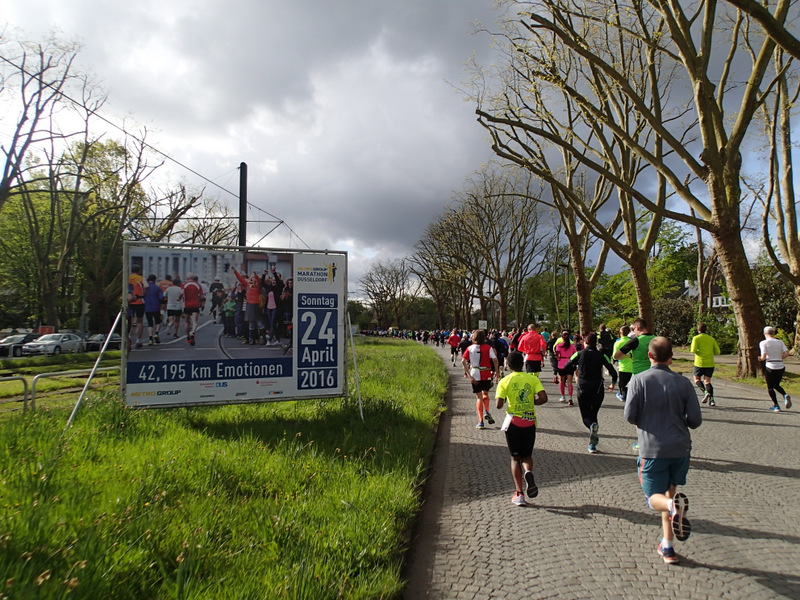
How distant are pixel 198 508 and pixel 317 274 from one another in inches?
203

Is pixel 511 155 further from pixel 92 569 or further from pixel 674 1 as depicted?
pixel 92 569

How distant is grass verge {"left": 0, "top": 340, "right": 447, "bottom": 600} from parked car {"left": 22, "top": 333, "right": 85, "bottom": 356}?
105 ft

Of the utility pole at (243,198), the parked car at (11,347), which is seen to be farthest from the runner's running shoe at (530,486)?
the parked car at (11,347)

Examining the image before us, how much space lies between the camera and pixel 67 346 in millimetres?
36625

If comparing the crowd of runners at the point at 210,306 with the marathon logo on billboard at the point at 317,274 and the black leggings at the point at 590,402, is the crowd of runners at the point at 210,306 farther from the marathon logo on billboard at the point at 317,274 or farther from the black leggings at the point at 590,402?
the black leggings at the point at 590,402

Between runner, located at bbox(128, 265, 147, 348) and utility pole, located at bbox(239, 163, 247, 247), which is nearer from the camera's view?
runner, located at bbox(128, 265, 147, 348)

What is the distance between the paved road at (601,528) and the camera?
3.43m

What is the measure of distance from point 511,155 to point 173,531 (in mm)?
16965

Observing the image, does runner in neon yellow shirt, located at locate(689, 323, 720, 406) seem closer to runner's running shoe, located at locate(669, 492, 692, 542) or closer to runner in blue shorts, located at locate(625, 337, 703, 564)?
runner in blue shorts, located at locate(625, 337, 703, 564)

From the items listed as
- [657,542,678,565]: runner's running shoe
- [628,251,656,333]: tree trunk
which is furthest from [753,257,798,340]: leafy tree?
[657,542,678,565]: runner's running shoe

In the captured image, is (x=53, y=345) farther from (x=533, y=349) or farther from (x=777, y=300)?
(x=777, y=300)

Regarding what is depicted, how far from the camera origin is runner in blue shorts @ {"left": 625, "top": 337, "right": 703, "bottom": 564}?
3.88 metres

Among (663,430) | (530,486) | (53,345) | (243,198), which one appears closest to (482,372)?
(530,486)

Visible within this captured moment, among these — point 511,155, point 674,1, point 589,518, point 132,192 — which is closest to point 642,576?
point 589,518
